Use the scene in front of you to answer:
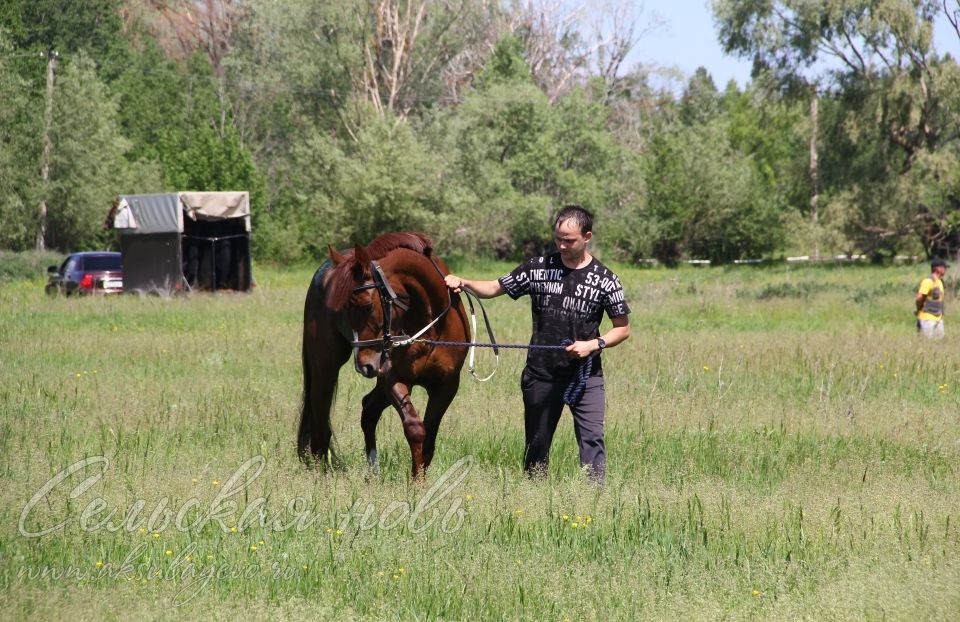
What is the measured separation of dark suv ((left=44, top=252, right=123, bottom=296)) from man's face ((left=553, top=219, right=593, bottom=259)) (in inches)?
958

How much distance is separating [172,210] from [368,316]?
23.4 meters

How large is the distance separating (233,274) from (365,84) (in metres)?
27.7

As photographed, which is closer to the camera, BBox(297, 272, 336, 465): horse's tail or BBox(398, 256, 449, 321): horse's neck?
BBox(398, 256, 449, 321): horse's neck

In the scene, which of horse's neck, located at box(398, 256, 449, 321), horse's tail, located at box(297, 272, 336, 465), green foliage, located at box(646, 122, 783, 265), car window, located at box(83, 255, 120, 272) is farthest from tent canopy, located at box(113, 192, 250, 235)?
green foliage, located at box(646, 122, 783, 265)

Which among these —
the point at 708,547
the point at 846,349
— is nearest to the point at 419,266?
the point at 708,547

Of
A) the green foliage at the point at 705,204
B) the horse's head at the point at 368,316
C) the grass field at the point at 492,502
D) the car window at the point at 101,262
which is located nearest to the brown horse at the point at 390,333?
the horse's head at the point at 368,316

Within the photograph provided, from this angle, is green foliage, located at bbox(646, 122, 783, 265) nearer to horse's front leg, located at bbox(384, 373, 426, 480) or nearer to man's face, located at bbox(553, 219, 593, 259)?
horse's front leg, located at bbox(384, 373, 426, 480)

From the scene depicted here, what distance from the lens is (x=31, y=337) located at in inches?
727

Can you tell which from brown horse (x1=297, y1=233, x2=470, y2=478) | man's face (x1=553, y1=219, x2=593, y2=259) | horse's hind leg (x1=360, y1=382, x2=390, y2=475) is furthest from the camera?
horse's hind leg (x1=360, y1=382, x2=390, y2=475)

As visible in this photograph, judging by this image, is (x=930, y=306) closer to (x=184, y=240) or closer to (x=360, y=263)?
(x=360, y=263)

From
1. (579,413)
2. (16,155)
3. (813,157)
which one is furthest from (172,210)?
(813,157)

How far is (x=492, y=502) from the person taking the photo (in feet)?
23.5

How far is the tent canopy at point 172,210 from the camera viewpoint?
29.7 metres

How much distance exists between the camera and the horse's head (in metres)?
7.46
